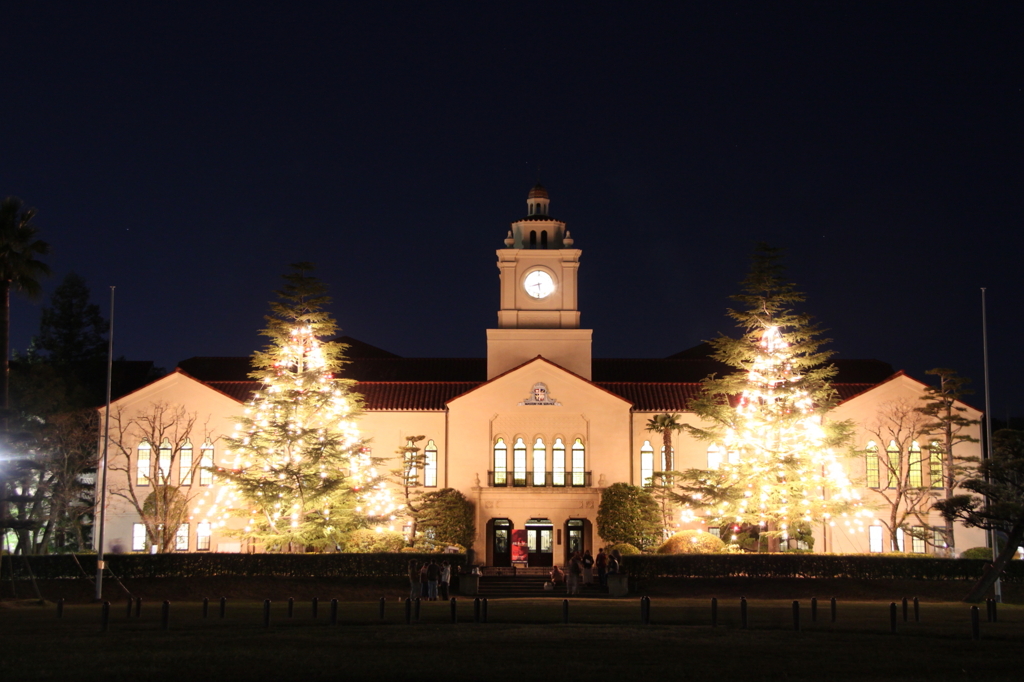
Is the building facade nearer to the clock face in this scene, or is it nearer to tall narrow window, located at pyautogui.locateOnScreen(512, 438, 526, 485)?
tall narrow window, located at pyautogui.locateOnScreen(512, 438, 526, 485)

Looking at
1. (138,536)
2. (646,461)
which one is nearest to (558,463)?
(646,461)

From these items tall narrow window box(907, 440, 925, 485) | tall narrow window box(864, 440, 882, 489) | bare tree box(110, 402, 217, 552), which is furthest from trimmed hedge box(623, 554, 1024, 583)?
bare tree box(110, 402, 217, 552)

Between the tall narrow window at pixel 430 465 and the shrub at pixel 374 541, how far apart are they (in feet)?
20.7

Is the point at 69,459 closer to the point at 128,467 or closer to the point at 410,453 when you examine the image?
the point at 128,467

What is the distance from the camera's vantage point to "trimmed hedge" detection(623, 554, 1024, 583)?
38.8 m

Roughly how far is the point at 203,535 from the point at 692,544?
22903mm

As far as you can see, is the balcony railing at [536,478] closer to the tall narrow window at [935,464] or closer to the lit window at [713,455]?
the lit window at [713,455]

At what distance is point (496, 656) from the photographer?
20750mm

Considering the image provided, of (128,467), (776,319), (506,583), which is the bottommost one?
(506,583)

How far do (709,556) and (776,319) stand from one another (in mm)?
10157

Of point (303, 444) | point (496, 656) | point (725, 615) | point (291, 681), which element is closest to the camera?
point (291, 681)

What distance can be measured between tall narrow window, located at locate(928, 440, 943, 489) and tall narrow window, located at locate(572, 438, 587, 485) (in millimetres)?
15727

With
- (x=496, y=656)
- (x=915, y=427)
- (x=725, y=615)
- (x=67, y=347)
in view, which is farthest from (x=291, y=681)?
(x=67, y=347)

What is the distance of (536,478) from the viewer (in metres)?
51.2
